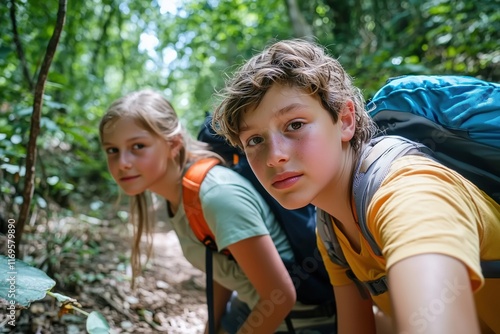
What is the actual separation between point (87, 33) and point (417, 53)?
4.64 m

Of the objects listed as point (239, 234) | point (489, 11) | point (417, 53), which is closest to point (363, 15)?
point (417, 53)

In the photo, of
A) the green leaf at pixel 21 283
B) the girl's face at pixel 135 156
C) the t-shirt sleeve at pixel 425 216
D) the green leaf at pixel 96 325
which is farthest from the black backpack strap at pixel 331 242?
the girl's face at pixel 135 156

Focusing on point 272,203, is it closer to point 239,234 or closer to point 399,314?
point 239,234

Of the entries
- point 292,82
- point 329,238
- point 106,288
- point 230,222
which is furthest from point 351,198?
point 106,288

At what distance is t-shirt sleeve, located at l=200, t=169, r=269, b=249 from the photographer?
177cm

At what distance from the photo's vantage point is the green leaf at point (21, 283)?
3.59 ft

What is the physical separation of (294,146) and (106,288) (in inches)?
84.3

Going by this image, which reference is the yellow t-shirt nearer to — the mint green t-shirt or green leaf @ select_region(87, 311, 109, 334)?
the mint green t-shirt

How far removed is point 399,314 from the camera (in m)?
0.78

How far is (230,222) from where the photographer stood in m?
1.78

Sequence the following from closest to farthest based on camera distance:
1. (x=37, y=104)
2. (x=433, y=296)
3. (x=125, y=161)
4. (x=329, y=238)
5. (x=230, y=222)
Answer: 1. (x=433, y=296)
2. (x=329, y=238)
3. (x=230, y=222)
4. (x=37, y=104)
5. (x=125, y=161)

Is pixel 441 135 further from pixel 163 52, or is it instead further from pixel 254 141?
pixel 163 52

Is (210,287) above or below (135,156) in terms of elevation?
below

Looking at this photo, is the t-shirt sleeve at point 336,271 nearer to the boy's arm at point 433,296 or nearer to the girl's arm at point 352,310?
the girl's arm at point 352,310
